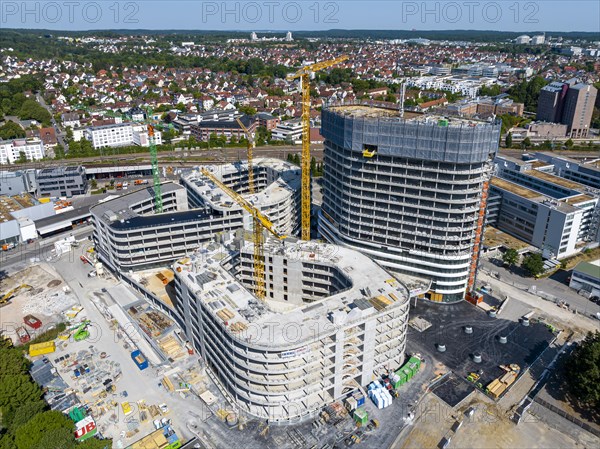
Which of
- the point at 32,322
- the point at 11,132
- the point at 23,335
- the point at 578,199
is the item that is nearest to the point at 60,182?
the point at 32,322

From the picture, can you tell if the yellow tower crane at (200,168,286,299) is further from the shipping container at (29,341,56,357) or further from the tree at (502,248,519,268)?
the tree at (502,248,519,268)

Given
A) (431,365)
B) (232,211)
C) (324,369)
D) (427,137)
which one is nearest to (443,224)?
(427,137)

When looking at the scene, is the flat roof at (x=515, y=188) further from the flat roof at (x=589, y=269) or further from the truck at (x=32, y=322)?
the truck at (x=32, y=322)

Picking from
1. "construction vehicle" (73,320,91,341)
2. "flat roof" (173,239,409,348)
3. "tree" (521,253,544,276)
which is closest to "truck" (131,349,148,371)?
"construction vehicle" (73,320,91,341)

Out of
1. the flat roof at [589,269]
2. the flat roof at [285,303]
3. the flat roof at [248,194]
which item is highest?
the flat roof at [248,194]

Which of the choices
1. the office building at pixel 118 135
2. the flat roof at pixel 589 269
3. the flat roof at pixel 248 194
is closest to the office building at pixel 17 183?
the office building at pixel 118 135

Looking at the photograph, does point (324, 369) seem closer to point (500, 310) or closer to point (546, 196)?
point (500, 310)

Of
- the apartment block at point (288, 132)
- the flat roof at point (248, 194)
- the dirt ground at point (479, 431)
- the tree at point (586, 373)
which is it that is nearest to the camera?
the dirt ground at point (479, 431)
